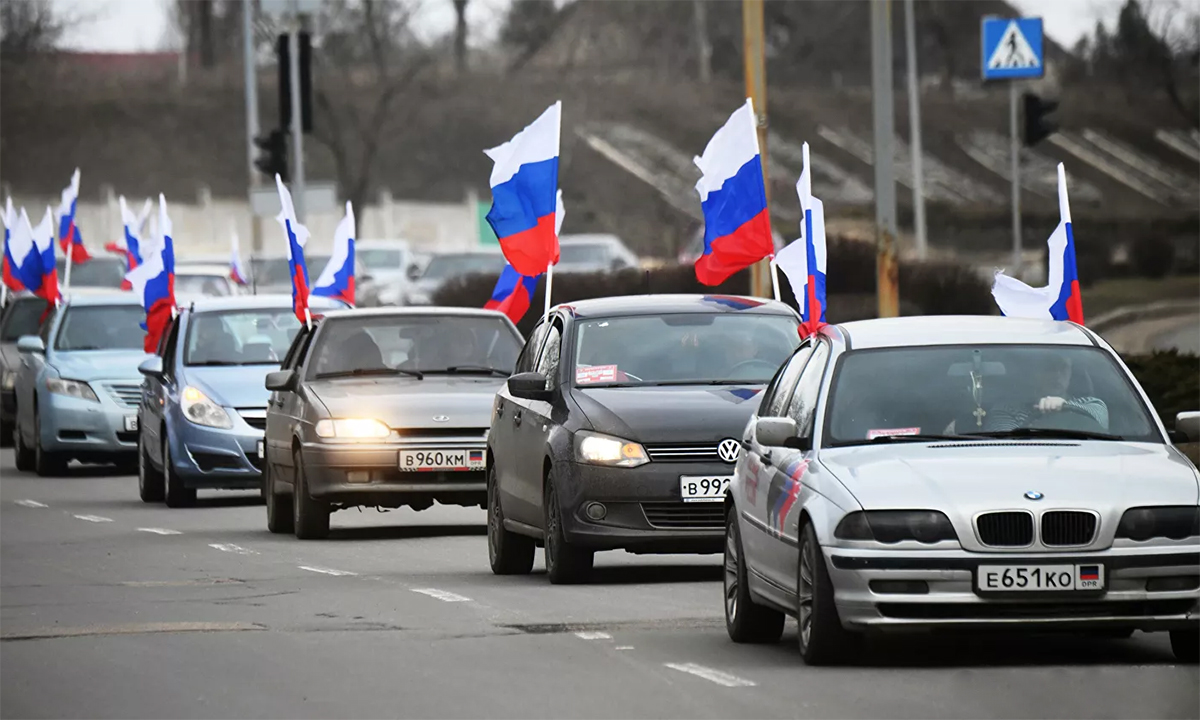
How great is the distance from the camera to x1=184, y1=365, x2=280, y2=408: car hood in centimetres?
2109

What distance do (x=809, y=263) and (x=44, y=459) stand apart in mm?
12062

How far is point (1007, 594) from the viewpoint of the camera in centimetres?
928

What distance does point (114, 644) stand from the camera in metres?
11.3

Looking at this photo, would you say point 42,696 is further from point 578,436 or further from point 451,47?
point 451,47

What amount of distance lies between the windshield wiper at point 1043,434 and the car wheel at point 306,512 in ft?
26.4

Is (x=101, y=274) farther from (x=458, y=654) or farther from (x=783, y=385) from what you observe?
(x=458, y=654)

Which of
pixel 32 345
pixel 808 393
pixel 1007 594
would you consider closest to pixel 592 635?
pixel 808 393

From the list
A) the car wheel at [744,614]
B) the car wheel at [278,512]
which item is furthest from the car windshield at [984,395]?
the car wheel at [278,512]

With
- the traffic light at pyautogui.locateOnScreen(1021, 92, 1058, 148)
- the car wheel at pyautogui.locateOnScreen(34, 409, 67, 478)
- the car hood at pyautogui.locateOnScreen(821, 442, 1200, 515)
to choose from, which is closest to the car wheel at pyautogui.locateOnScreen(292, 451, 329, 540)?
the car hood at pyautogui.locateOnScreen(821, 442, 1200, 515)

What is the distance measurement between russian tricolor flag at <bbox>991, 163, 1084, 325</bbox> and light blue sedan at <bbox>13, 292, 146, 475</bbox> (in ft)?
37.2

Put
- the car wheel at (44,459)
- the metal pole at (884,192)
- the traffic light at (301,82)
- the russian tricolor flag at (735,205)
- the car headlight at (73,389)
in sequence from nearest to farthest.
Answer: the russian tricolor flag at (735,205), the metal pole at (884,192), the car headlight at (73,389), the car wheel at (44,459), the traffic light at (301,82)

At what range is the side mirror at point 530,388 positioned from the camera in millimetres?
13953

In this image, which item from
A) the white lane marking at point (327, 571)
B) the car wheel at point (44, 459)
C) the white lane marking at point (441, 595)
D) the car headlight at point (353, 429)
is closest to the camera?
the white lane marking at point (441, 595)

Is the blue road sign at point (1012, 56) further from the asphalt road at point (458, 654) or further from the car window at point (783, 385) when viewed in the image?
the car window at point (783, 385)
